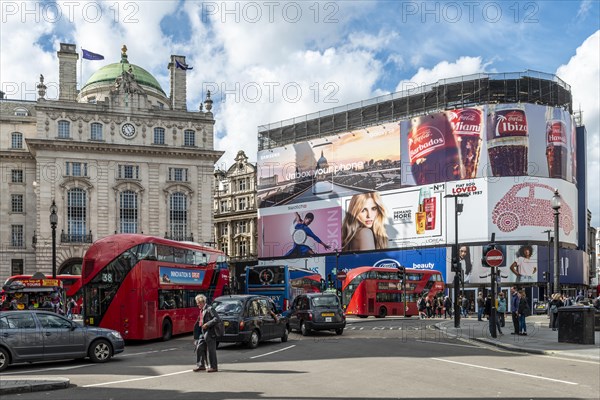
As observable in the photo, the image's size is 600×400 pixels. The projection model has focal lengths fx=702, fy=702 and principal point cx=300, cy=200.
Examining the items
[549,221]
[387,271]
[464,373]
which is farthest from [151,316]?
[549,221]

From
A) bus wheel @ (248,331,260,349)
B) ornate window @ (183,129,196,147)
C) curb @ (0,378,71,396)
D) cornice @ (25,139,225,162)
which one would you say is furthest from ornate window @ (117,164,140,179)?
curb @ (0,378,71,396)

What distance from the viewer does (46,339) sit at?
664 inches

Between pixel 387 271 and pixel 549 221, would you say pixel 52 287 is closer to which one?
pixel 387 271

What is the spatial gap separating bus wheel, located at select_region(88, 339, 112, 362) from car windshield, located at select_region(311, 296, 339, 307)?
37.8 ft

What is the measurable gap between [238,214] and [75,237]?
36.6 metres

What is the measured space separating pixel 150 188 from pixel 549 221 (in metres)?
40.4

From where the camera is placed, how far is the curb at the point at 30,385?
A: 1232cm

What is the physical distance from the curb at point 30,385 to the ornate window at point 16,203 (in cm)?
6378

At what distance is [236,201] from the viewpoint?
10419cm

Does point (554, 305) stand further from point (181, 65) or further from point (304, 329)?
point (181, 65)

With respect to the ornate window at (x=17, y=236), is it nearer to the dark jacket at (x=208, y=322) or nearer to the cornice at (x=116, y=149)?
the cornice at (x=116, y=149)

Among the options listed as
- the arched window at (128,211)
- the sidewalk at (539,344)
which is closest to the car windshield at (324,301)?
the sidewalk at (539,344)

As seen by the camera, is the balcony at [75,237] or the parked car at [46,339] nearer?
the parked car at [46,339]

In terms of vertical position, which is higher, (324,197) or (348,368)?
(324,197)
